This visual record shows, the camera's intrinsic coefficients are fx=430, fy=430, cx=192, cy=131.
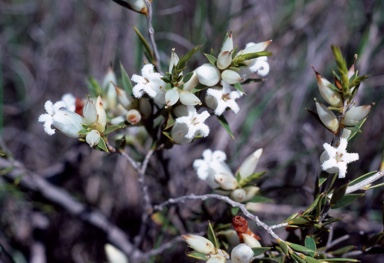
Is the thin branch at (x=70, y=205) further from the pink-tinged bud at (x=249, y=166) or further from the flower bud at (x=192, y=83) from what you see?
the flower bud at (x=192, y=83)

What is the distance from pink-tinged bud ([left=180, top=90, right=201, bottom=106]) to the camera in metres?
0.96

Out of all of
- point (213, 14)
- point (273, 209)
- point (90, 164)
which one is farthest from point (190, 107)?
point (213, 14)

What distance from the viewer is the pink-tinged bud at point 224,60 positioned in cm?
94

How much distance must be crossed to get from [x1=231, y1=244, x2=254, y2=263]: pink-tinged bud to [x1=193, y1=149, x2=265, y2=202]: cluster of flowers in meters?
0.20

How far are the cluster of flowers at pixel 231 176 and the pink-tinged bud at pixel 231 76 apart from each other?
0.92 feet

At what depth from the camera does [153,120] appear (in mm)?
1146

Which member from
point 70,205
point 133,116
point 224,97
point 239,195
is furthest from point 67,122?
point 70,205

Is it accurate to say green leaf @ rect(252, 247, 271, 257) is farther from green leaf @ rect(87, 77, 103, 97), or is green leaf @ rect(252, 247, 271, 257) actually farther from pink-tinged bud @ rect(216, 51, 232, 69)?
green leaf @ rect(87, 77, 103, 97)

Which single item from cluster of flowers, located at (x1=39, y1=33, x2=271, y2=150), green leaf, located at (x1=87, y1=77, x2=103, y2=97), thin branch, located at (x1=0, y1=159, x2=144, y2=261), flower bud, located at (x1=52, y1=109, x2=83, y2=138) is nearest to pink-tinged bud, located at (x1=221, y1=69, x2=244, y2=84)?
cluster of flowers, located at (x1=39, y1=33, x2=271, y2=150)

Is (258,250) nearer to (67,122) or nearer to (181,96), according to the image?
(181,96)

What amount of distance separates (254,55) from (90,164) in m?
1.42

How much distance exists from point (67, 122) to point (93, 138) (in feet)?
0.29

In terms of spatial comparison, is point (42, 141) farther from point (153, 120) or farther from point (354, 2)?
point (354, 2)

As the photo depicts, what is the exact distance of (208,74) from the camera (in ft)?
3.19
